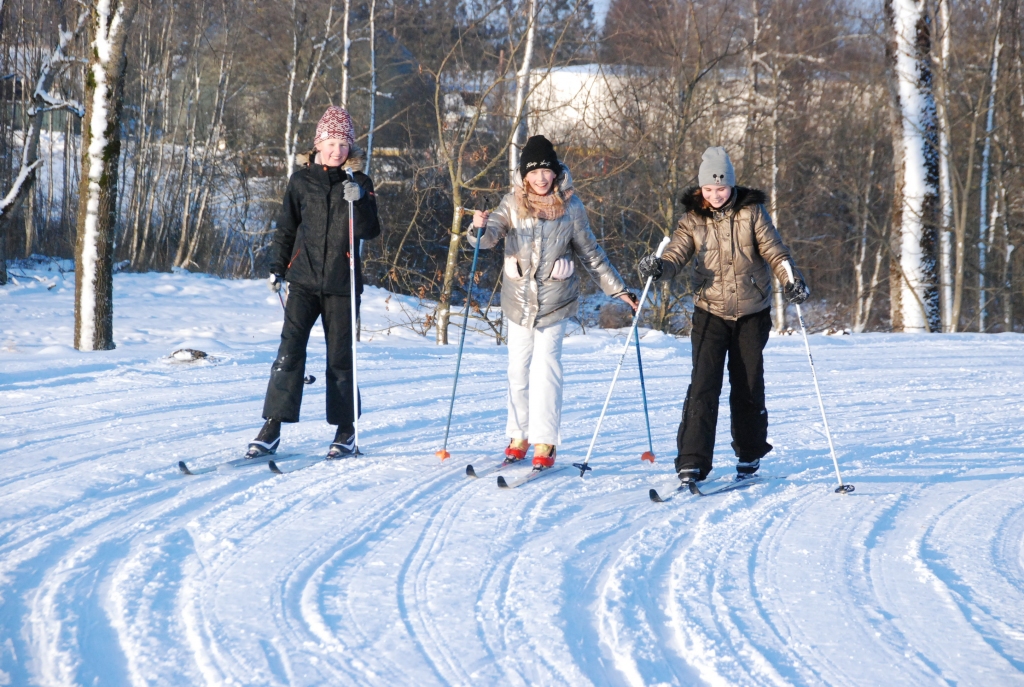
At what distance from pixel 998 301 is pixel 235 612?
89.8 feet

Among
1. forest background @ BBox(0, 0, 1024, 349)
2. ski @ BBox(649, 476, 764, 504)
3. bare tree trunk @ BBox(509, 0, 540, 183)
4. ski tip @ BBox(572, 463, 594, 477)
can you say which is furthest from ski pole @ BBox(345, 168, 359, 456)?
bare tree trunk @ BBox(509, 0, 540, 183)

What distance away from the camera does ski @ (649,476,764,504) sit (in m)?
4.28

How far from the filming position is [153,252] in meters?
22.5

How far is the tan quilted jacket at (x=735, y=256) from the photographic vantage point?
4477 millimetres

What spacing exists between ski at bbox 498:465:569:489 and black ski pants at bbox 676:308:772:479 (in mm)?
661

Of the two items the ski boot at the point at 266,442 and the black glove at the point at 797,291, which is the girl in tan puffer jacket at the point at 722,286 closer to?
the black glove at the point at 797,291

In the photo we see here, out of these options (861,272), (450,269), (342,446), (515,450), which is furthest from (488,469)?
(861,272)

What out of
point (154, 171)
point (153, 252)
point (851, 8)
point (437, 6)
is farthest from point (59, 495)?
point (851, 8)

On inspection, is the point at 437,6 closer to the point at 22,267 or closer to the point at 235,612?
the point at 22,267

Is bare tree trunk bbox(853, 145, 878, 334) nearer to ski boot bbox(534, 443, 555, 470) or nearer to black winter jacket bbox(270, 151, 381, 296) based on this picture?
ski boot bbox(534, 443, 555, 470)

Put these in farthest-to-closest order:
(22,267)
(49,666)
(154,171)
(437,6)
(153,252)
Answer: (154,171)
(153,252)
(22,267)
(437,6)
(49,666)

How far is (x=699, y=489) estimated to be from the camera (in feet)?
14.7

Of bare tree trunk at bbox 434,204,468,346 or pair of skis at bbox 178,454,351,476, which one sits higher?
bare tree trunk at bbox 434,204,468,346

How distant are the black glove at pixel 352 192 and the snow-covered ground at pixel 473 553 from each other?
1.35m
